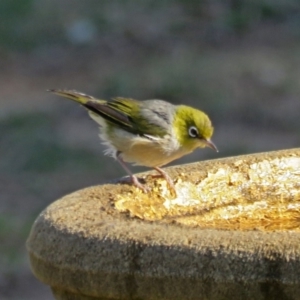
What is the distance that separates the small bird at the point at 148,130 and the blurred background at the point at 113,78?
2792 millimetres

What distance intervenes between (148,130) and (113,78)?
7839 mm

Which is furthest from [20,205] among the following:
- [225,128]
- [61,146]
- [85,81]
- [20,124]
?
[85,81]

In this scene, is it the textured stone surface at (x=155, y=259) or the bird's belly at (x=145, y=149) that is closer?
the textured stone surface at (x=155, y=259)

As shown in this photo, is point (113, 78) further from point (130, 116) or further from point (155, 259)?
point (155, 259)

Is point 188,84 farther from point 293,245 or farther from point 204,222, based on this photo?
point 293,245

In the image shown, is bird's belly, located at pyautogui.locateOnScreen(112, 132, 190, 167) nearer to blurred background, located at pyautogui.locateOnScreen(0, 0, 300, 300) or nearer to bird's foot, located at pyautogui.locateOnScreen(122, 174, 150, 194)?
bird's foot, located at pyautogui.locateOnScreen(122, 174, 150, 194)

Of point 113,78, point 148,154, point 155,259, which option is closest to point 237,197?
point 155,259

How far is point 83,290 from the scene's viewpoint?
9.18 feet

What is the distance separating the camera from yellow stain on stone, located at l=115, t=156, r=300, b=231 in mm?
3750

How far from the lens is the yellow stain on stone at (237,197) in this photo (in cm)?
375

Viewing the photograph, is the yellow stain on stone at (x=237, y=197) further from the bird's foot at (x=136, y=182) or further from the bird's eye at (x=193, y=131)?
the bird's eye at (x=193, y=131)

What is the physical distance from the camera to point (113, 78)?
525 inches

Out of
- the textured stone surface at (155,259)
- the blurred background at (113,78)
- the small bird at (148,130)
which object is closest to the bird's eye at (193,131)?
the small bird at (148,130)

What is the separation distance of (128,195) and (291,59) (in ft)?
33.3
